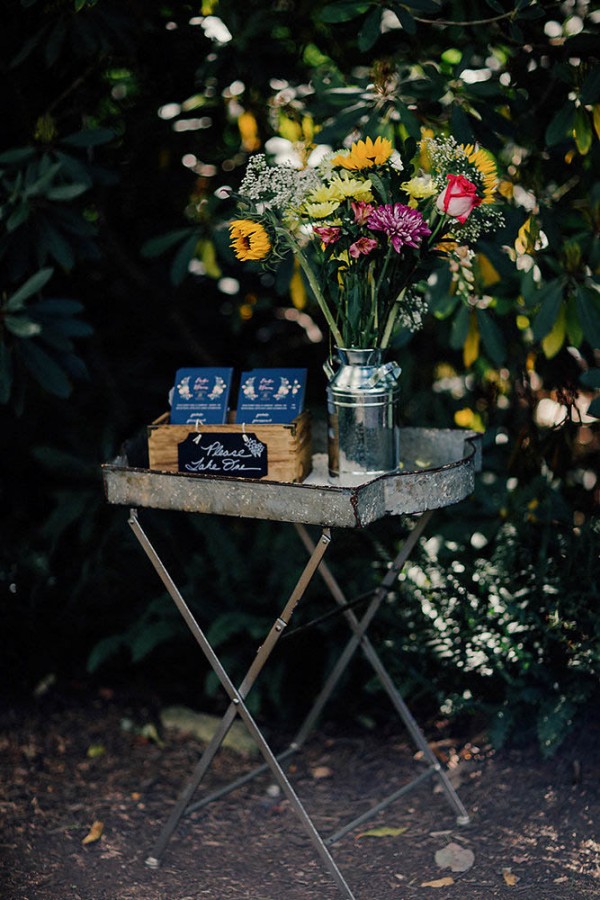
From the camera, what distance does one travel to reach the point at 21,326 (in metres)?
3.06

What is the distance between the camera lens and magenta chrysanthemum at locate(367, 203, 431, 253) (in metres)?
2.44

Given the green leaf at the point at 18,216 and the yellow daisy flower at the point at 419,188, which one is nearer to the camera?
the yellow daisy flower at the point at 419,188

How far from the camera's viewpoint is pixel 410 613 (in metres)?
3.60

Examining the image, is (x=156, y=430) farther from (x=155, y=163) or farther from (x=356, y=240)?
(x=155, y=163)

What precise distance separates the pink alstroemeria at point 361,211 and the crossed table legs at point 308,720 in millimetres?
742

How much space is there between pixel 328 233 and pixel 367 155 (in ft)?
0.68

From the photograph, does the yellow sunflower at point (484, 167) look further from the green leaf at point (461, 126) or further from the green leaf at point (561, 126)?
the green leaf at point (561, 126)

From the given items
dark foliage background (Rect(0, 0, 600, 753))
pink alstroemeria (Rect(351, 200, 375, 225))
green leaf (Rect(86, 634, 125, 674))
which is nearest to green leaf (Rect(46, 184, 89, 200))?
dark foliage background (Rect(0, 0, 600, 753))

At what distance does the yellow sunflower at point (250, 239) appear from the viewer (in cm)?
255

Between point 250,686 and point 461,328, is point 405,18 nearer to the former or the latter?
point 461,328

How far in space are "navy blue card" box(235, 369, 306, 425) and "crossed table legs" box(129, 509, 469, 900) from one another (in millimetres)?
355

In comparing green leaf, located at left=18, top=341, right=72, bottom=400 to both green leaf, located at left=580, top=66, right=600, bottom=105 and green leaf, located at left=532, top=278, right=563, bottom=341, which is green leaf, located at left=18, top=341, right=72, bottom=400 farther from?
green leaf, located at left=580, top=66, right=600, bottom=105

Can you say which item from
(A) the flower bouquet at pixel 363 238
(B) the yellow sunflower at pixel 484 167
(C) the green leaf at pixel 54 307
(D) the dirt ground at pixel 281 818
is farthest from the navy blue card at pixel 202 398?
(D) the dirt ground at pixel 281 818

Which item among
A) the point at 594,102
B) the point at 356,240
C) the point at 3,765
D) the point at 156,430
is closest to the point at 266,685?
the point at 3,765
